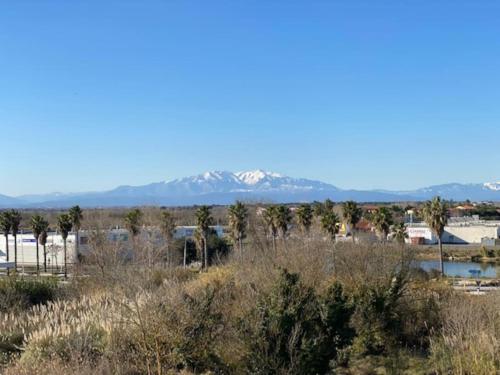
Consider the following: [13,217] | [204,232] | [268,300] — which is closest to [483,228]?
[204,232]

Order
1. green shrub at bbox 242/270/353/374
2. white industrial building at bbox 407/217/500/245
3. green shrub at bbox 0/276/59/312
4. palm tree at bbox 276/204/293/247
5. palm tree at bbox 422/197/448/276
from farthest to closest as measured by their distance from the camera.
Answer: white industrial building at bbox 407/217/500/245, palm tree at bbox 276/204/293/247, palm tree at bbox 422/197/448/276, green shrub at bbox 0/276/59/312, green shrub at bbox 242/270/353/374

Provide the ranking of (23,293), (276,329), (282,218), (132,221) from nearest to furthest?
(276,329)
(23,293)
(282,218)
(132,221)

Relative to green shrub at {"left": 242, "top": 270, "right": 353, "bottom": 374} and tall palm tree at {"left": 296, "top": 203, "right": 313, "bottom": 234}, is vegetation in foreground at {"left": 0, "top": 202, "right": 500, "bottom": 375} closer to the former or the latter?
green shrub at {"left": 242, "top": 270, "right": 353, "bottom": 374}

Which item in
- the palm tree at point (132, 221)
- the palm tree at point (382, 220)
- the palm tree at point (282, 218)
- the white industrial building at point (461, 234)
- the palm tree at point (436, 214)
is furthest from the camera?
the white industrial building at point (461, 234)

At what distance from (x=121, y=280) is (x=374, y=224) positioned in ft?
156

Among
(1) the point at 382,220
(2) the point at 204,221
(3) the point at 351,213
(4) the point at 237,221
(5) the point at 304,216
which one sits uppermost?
(3) the point at 351,213

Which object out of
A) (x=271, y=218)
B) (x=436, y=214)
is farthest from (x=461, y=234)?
(x=271, y=218)

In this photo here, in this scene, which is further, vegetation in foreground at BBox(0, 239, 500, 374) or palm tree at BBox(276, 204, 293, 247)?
palm tree at BBox(276, 204, 293, 247)

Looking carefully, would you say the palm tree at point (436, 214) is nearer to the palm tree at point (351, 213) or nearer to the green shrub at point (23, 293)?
the palm tree at point (351, 213)

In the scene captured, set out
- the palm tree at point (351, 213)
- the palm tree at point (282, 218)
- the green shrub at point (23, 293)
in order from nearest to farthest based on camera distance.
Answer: the green shrub at point (23, 293), the palm tree at point (351, 213), the palm tree at point (282, 218)

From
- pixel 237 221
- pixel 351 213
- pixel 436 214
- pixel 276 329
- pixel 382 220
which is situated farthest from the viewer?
pixel 237 221

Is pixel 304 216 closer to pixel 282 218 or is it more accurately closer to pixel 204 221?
pixel 282 218

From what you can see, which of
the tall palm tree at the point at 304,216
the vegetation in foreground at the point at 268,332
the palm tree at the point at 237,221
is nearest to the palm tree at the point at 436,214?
the tall palm tree at the point at 304,216

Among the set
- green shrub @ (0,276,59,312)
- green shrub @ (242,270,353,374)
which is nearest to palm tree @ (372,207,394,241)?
green shrub @ (0,276,59,312)
